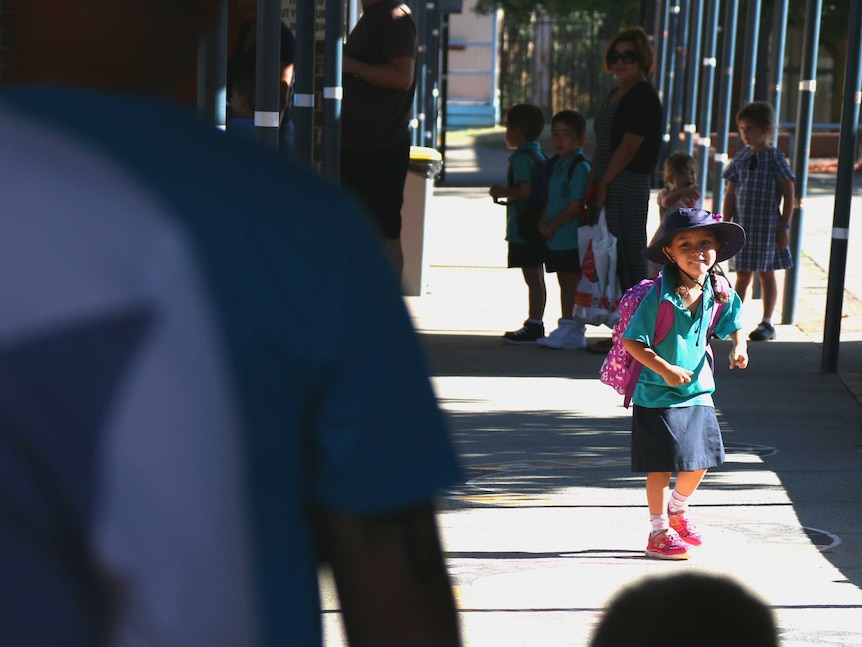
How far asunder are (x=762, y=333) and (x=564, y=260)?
64.1 inches

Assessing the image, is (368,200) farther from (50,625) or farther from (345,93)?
(50,625)

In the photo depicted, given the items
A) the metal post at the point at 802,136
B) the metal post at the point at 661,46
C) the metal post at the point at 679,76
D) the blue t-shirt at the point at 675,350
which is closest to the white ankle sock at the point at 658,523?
the blue t-shirt at the point at 675,350

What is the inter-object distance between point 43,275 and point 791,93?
140 ft

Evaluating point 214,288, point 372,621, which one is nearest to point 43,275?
point 214,288

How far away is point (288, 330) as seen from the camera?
1152 millimetres

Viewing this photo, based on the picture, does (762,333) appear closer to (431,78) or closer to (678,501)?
(678,501)

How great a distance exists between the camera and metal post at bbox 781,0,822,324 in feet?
35.2

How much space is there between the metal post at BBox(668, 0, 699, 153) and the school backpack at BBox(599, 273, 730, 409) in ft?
62.5

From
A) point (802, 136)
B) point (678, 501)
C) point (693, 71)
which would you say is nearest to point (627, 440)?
point (678, 501)

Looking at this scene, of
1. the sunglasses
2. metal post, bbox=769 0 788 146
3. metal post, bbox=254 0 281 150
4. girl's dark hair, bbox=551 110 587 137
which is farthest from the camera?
metal post, bbox=769 0 788 146

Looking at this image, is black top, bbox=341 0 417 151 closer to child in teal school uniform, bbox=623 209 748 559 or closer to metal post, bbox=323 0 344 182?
metal post, bbox=323 0 344 182

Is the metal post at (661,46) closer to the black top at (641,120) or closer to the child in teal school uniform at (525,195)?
the child in teal school uniform at (525,195)

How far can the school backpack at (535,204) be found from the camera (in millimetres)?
9969

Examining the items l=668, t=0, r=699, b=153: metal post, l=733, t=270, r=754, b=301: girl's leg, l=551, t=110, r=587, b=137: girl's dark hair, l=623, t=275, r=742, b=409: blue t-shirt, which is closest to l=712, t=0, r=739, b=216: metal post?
l=733, t=270, r=754, b=301: girl's leg
